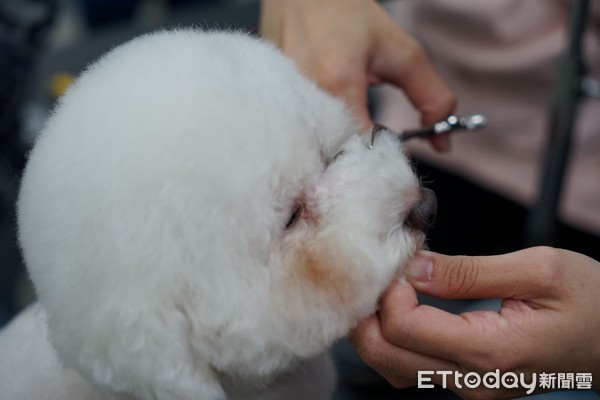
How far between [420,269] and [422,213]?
0.06 metres

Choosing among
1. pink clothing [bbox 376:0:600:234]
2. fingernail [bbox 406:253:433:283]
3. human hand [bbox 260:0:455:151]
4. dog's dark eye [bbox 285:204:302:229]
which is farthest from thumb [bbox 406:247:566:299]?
pink clothing [bbox 376:0:600:234]

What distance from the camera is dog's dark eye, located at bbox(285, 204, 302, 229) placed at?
23.0 inches

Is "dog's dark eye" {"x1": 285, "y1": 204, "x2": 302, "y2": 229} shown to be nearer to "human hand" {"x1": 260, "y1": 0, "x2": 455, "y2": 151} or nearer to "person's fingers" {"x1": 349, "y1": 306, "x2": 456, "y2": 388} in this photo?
"person's fingers" {"x1": 349, "y1": 306, "x2": 456, "y2": 388}

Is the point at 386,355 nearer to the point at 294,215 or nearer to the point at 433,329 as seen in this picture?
the point at 433,329

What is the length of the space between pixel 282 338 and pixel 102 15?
1.88 meters

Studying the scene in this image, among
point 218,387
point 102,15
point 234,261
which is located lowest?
point 102,15

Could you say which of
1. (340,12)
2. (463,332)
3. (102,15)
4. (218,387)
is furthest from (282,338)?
(102,15)

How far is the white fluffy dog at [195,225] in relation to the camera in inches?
20.4

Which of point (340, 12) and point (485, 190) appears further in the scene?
point (485, 190)

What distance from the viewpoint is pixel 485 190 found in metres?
1.18

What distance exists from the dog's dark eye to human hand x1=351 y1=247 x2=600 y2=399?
114mm

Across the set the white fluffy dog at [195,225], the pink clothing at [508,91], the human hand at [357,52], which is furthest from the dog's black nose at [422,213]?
the pink clothing at [508,91]

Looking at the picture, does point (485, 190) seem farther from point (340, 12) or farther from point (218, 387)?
point (218, 387)

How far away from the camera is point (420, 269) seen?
2.00 feet
